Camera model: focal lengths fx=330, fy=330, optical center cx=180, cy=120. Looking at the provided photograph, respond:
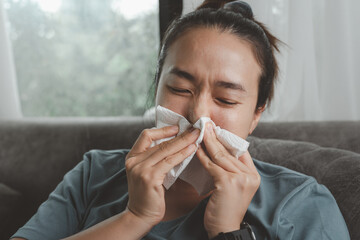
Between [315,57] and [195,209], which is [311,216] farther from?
[315,57]

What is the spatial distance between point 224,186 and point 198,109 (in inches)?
9.2

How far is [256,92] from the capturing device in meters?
1.09

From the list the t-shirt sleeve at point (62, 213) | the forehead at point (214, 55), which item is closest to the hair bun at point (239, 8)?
the forehead at point (214, 55)

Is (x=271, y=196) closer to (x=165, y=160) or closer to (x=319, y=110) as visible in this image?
(x=165, y=160)

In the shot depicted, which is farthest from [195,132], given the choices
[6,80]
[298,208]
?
[6,80]

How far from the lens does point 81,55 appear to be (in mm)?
3500

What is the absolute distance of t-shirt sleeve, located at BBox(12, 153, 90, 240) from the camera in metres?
1.05

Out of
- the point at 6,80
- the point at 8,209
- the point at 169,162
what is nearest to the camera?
the point at 169,162

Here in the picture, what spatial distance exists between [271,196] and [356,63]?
1.11 metres

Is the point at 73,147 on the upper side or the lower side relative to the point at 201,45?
lower

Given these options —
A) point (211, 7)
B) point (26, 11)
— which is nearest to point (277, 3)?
point (211, 7)

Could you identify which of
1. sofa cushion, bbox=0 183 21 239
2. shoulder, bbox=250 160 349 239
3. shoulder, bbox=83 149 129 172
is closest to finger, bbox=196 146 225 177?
shoulder, bbox=250 160 349 239

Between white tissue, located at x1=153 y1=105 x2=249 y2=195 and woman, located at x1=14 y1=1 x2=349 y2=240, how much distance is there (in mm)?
23

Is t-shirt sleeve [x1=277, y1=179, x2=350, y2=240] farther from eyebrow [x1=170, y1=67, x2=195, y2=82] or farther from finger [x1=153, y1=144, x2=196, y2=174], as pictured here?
eyebrow [x1=170, y1=67, x2=195, y2=82]
